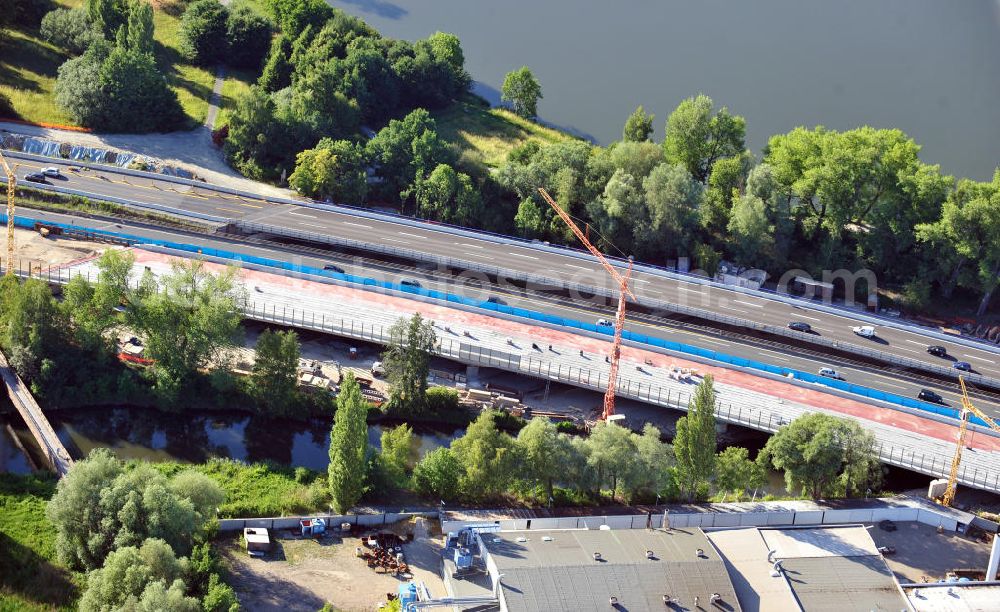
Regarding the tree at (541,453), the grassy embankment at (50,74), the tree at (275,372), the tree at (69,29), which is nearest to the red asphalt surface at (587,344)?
the tree at (275,372)

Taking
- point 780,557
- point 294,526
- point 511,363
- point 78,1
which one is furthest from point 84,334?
point 78,1

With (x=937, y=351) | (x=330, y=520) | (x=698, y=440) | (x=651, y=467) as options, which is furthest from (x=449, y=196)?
(x=330, y=520)

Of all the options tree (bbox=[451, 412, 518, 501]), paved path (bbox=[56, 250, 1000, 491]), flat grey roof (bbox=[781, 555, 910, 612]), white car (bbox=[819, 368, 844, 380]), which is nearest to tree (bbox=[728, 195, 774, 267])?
white car (bbox=[819, 368, 844, 380])

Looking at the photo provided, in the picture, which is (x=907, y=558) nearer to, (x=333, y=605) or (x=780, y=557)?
(x=780, y=557)

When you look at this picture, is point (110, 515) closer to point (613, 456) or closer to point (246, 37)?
point (613, 456)

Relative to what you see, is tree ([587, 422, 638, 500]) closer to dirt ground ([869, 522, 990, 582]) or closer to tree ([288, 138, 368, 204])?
dirt ground ([869, 522, 990, 582])
